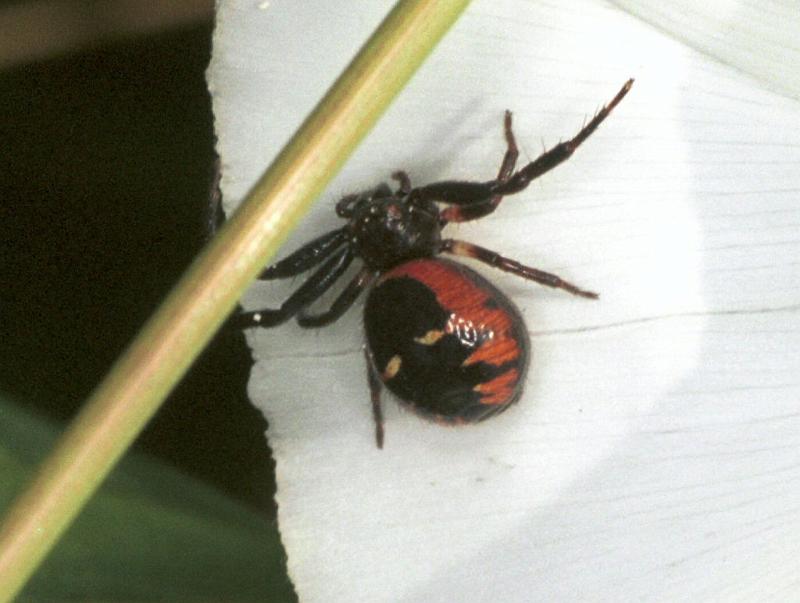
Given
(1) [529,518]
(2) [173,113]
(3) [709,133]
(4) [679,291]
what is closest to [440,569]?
(1) [529,518]

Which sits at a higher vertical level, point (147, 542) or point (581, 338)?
point (581, 338)

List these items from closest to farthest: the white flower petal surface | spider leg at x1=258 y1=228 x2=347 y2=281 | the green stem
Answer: the green stem → the white flower petal surface → spider leg at x1=258 y1=228 x2=347 y2=281

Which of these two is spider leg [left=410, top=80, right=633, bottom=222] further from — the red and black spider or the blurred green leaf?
the blurred green leaf

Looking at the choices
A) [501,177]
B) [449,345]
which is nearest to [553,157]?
[501,177]

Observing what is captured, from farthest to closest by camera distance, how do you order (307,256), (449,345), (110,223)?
(110,223)
(307,256)
(449,345)

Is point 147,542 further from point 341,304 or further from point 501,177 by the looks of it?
point 501,177

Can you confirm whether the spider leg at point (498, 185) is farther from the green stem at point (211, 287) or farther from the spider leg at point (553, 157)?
the green stem at point (211, 287)

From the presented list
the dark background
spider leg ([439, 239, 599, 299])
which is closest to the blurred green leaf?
the dark background
